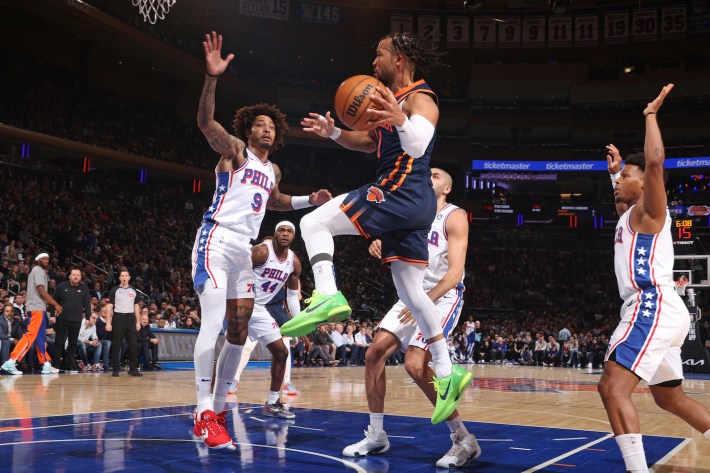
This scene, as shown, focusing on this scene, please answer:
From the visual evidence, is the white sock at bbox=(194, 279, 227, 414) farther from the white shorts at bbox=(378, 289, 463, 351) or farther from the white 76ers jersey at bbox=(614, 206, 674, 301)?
the white 76ers jersey at bbox=(614, 206, 674, 301)

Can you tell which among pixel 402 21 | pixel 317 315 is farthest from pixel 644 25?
pixel 317 315

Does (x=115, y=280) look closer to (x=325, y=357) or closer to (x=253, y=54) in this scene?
(x=325, y=357)

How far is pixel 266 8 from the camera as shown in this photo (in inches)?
1179

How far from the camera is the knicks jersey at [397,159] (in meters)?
4.21

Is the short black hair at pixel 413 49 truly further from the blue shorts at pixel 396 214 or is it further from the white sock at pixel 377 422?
the white sock at pixel 377 422

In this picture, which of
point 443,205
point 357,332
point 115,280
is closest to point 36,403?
point 443,205

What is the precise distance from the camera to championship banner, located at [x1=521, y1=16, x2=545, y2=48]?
32.3 metres

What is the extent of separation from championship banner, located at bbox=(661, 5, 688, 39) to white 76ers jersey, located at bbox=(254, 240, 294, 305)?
27.9 meters

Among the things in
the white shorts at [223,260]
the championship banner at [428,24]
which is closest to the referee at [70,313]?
the white shorts at [223,260]

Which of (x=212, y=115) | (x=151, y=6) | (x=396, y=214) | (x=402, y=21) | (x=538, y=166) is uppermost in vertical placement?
(x=402, y=21)

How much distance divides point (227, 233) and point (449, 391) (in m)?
2.03

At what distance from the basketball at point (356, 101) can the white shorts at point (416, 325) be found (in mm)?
1576

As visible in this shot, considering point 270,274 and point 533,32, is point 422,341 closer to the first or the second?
point 270,274

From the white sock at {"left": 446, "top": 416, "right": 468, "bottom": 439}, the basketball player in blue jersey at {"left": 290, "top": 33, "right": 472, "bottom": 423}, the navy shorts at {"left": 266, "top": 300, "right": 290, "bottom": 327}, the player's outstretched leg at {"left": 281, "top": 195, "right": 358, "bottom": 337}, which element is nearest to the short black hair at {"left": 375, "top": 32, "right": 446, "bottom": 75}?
the basketball player in blue jersey at {"left": 290, "top": 33, "right": 472, "bottom": 423}
